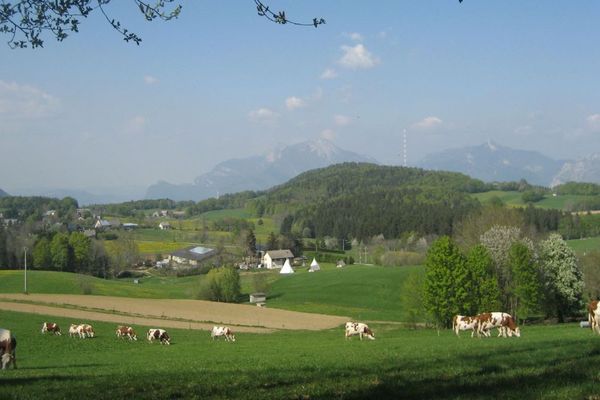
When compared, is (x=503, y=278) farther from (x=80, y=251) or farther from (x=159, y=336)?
(x=80, y=251)

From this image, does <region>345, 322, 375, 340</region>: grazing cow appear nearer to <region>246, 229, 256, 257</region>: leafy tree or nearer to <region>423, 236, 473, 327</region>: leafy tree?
<region>423, 236, 473, 327</region>: leafy tree

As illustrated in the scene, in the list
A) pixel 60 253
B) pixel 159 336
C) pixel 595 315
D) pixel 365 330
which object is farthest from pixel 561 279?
pixel 60 253

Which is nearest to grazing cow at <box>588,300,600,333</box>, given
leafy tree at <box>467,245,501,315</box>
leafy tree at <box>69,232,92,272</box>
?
leafy tree at <box>467,245,501,315</box>

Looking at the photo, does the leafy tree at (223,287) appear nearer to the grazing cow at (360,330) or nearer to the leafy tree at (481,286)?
the leafy tree at (481,286)

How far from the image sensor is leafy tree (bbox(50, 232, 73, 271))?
124 meters

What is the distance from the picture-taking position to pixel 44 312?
201 feet

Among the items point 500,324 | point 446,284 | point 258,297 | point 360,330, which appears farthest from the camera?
point 258,297

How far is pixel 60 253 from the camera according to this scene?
124 metres

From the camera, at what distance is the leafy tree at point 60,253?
123625mm

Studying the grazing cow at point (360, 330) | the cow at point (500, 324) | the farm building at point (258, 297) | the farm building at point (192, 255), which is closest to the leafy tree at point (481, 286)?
the grazing cow at point (360, 330)

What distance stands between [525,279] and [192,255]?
103m

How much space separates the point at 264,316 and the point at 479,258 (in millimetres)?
24580

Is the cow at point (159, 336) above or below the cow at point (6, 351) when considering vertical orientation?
below

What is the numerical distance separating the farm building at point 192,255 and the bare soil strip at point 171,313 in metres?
65.8
